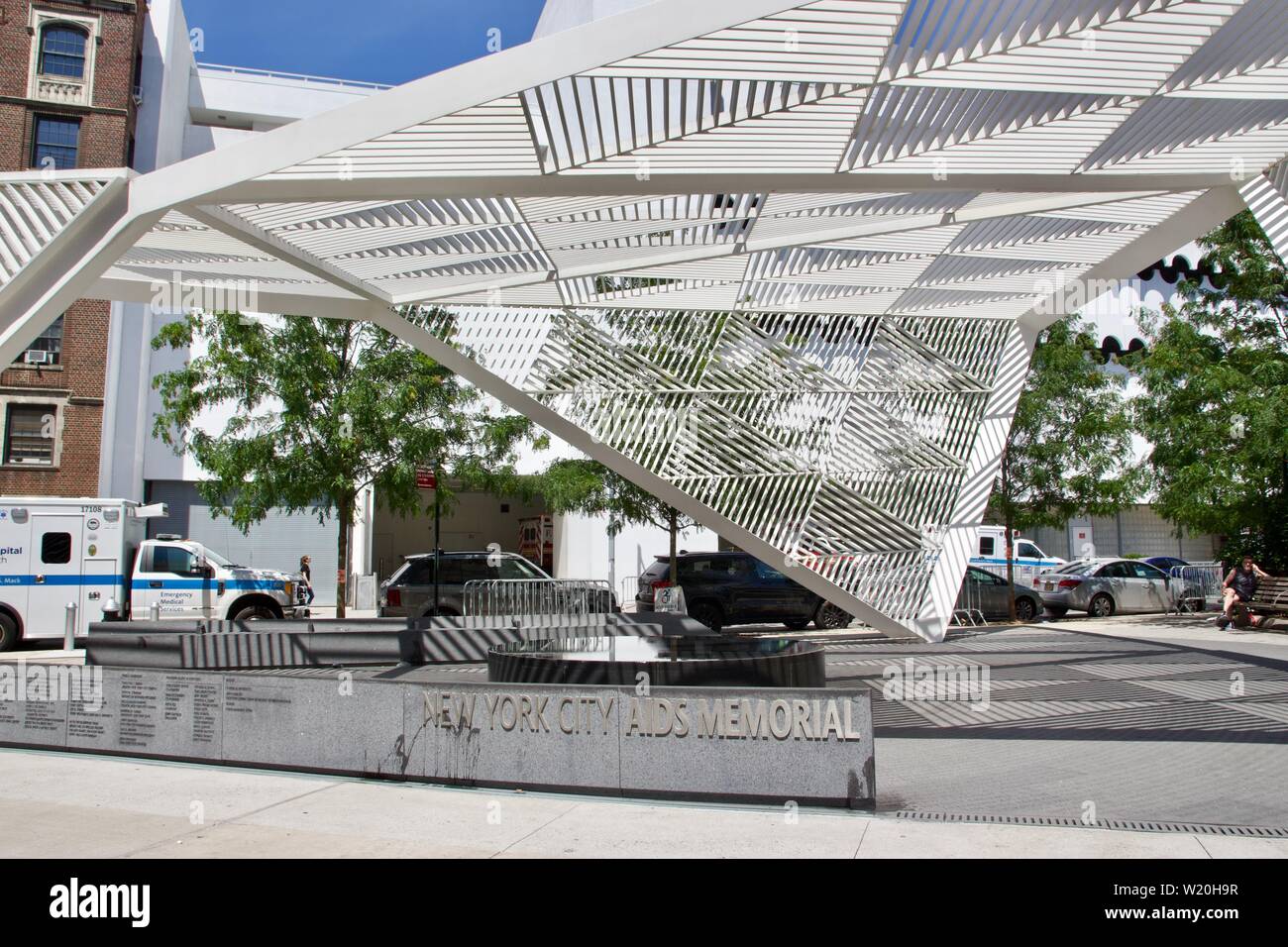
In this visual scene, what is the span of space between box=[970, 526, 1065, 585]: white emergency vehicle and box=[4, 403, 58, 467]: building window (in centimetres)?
2658

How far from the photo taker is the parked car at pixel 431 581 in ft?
65.1

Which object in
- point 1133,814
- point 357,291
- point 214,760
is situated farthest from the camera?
point 357,291

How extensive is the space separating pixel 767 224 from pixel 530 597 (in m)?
10.4

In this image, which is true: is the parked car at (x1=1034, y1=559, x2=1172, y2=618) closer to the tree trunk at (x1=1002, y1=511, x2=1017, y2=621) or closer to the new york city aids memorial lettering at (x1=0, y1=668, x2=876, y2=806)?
the tree trunk at (x1=1002, y1=511, x2=1017, y2=621)

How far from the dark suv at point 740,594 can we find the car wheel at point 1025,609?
509cm

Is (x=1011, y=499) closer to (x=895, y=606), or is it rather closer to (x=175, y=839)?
(x=895, y=606)

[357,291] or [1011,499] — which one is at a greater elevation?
[357,291]

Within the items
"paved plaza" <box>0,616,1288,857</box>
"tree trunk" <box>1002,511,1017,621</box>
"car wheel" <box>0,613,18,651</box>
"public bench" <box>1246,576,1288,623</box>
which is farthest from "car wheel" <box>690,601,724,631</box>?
"car wheel" <box>0,613,18,651</box>

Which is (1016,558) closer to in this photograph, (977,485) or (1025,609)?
(1025,609)

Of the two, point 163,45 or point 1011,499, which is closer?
point 1011,499

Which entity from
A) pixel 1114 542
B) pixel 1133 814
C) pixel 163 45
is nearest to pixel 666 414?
pixel 1133 814

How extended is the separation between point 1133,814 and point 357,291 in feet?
37.4

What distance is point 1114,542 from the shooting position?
40.4m
